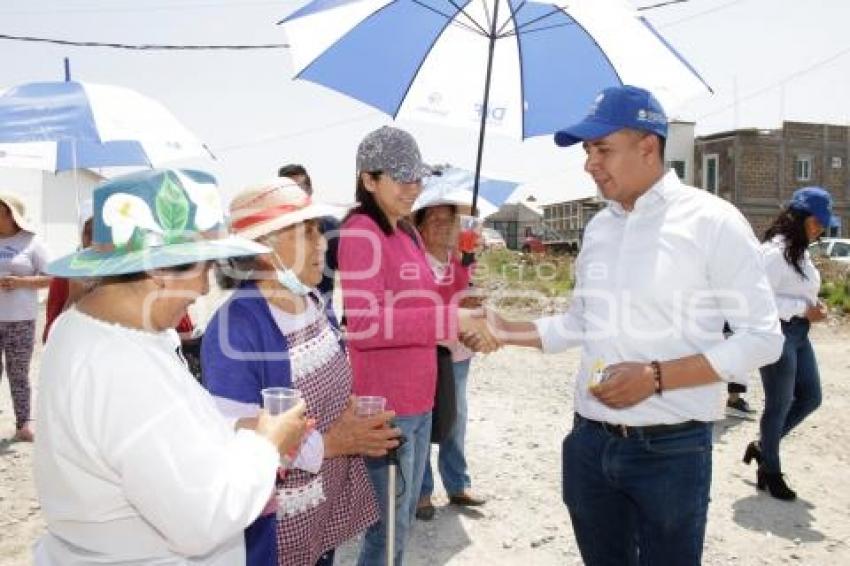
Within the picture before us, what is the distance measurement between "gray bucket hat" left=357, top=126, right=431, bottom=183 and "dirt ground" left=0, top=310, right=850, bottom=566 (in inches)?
66.1

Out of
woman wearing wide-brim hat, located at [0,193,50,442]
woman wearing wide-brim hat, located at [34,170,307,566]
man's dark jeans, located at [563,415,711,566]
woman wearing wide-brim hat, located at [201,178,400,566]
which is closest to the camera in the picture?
woman wearing wide-brim hat, located at [34,170,307,566]

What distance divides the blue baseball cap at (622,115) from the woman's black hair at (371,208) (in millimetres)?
811

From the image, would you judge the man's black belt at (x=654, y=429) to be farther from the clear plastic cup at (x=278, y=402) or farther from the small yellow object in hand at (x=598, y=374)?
the clear plastic cup at (x=278, y=402)

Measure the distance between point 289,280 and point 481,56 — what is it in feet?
8.26

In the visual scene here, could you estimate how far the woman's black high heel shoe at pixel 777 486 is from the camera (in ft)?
16.5

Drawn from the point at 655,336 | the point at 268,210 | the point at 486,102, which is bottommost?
the point at 655,336

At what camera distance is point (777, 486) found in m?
5.03

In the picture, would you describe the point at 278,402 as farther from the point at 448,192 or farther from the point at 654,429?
the point at 448,192

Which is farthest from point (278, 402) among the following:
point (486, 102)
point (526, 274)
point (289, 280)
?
point (526, 274)

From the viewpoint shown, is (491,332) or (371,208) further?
(491,332)

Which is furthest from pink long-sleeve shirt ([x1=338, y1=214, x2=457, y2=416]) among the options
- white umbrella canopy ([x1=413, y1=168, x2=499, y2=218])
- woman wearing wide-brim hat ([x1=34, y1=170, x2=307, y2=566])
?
white umbrella canopy ([x1=413, y1=168, x2=499, y2=218])

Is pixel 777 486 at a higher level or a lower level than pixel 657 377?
lower

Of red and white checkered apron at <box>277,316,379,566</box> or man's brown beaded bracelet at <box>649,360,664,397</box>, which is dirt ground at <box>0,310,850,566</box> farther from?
man's brown beaded bracelet at <box>649,360,664,397</box>

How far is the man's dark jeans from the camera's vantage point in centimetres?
247
